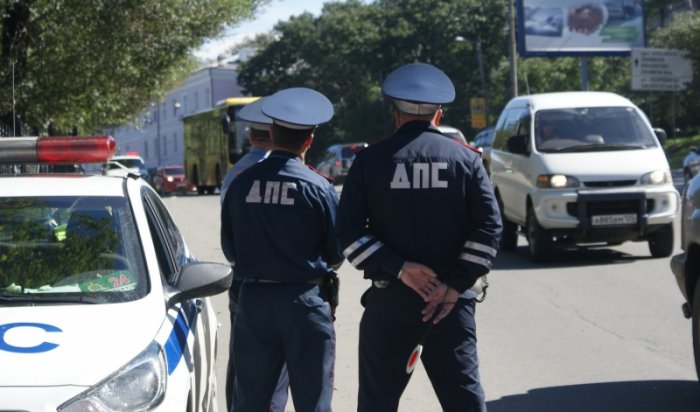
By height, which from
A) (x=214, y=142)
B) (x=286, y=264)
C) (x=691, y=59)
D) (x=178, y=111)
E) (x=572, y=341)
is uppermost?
(x=178, y=111)

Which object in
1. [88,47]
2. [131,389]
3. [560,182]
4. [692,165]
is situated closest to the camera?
[131,389]

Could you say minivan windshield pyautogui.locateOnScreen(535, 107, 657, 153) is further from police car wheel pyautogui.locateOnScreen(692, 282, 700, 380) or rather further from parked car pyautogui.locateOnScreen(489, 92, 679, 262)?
police car wheel pyautogui.locateOnScreen(692, 282, 700, 380)

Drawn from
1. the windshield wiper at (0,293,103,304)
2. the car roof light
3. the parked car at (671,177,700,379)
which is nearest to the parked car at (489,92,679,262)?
the parked car at (671,177,700,379)

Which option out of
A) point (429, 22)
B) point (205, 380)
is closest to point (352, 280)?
point (205, 380)

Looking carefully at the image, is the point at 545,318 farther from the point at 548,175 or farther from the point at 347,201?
the point at 347,201

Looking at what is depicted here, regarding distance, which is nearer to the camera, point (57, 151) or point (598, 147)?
point (57, 151)

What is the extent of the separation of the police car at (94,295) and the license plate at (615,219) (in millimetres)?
8896

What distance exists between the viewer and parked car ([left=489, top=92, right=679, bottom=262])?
14391mm

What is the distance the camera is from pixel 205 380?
564cm

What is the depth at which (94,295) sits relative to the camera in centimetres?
495

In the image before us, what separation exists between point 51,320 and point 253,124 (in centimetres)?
246

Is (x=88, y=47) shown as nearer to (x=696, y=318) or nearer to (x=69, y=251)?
(x=696, y=318)

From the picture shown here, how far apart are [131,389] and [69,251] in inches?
47.4

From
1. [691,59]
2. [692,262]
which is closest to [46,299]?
[692,262]
